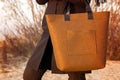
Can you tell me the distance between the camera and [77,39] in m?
1.94

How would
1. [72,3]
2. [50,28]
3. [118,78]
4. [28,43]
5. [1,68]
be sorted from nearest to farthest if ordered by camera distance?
[50,28], [72,3], [118,78], [1,68], [28,43]

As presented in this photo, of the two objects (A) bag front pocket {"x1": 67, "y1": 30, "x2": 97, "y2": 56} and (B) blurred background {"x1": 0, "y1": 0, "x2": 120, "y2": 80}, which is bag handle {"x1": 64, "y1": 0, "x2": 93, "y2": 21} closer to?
(A) bag front pocket {"x1": 67, "y1": 30, "x2": 97, "y2": 56}

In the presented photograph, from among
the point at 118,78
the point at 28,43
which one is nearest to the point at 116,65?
the point at 118,78

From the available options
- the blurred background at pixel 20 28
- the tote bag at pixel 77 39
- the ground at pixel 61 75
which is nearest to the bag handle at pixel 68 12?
the tote bag at pixel 77 39

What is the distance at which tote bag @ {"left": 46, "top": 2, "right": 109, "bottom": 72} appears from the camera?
1.93 m

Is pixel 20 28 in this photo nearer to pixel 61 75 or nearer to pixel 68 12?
pixel 61 75

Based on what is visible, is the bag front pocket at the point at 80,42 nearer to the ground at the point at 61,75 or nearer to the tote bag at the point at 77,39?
the tote bag at the point at 77,39

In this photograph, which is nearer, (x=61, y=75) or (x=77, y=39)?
(x=77, y=39)

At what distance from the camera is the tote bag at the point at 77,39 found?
1.93 metres

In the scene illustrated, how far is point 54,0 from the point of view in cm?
210

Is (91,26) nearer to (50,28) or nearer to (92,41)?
(92,41)

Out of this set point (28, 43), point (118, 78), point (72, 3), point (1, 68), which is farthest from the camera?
point (28, 43)

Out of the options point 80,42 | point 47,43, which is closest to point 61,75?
point 47,43

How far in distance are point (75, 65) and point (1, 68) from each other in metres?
2.64
